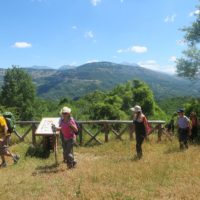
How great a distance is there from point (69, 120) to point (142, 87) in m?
62.8

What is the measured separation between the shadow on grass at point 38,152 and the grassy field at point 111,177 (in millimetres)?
195

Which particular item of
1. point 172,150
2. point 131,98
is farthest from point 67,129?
point 131,98

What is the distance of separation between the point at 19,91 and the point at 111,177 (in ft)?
202

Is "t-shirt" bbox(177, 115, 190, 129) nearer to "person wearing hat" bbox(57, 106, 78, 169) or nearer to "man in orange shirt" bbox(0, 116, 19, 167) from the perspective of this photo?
"person wearing hat" bbox(57, 106, 78, 169)

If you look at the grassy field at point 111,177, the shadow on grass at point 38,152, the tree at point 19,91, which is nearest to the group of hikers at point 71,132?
the grassy field at point 111,177

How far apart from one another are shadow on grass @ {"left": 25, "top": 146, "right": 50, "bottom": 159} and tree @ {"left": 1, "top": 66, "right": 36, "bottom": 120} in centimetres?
5135

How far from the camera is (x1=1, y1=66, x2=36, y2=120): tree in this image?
67.6 m

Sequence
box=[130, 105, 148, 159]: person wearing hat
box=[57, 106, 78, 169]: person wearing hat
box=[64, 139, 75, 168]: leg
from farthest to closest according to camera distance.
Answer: box=[130, 105, 148, 159]: person wearing hat, box=[64, 139, 75, 168]: leg, box=[57, 106, 78, 169]: person wearing hat

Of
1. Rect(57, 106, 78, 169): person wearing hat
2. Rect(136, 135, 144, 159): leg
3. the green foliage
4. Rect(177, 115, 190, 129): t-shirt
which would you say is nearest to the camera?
Rect(57, 106, 78, 169): person wearing hat

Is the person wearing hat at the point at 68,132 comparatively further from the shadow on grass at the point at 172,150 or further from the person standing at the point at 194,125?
the person standing at the point at 194,125

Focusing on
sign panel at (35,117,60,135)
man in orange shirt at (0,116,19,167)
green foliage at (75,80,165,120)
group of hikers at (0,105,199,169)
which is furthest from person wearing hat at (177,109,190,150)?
green foliage at (75,80,165,120)

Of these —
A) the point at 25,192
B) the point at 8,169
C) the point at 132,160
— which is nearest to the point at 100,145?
the point at 132,160

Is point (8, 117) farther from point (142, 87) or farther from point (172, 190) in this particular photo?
point (142, 87)

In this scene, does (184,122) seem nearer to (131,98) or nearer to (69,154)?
(69,154)
